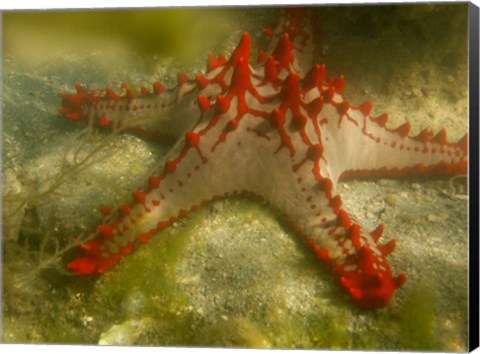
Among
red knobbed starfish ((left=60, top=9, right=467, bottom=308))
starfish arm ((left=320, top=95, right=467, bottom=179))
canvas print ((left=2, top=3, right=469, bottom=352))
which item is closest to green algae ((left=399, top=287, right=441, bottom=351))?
canvas print ((left=2, top=3, right=469, bottom=352))

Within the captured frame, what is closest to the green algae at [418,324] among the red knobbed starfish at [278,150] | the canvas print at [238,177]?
the canvas print at [238,177]

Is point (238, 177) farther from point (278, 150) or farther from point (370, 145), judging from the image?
point (370, 145)

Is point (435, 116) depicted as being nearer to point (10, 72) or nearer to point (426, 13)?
point (426, 13)

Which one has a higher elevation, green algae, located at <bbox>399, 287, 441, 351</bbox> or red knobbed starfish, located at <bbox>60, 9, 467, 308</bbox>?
red knobbed starfish, located at <bbox>60, 9, 467, 308</bbox>

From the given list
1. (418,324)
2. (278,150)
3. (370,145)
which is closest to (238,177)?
(278,150)

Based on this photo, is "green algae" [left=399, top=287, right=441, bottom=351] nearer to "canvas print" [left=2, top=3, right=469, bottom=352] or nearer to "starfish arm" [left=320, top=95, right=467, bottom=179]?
"canvas print" [left=2, top=3, right=469, bottom=352]

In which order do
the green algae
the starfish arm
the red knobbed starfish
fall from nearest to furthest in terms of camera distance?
the green algae, the red knobbed starfish, the starfish arm

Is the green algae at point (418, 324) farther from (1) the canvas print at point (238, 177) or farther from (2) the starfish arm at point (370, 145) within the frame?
(2) the starfish arm at point (370, 145)
